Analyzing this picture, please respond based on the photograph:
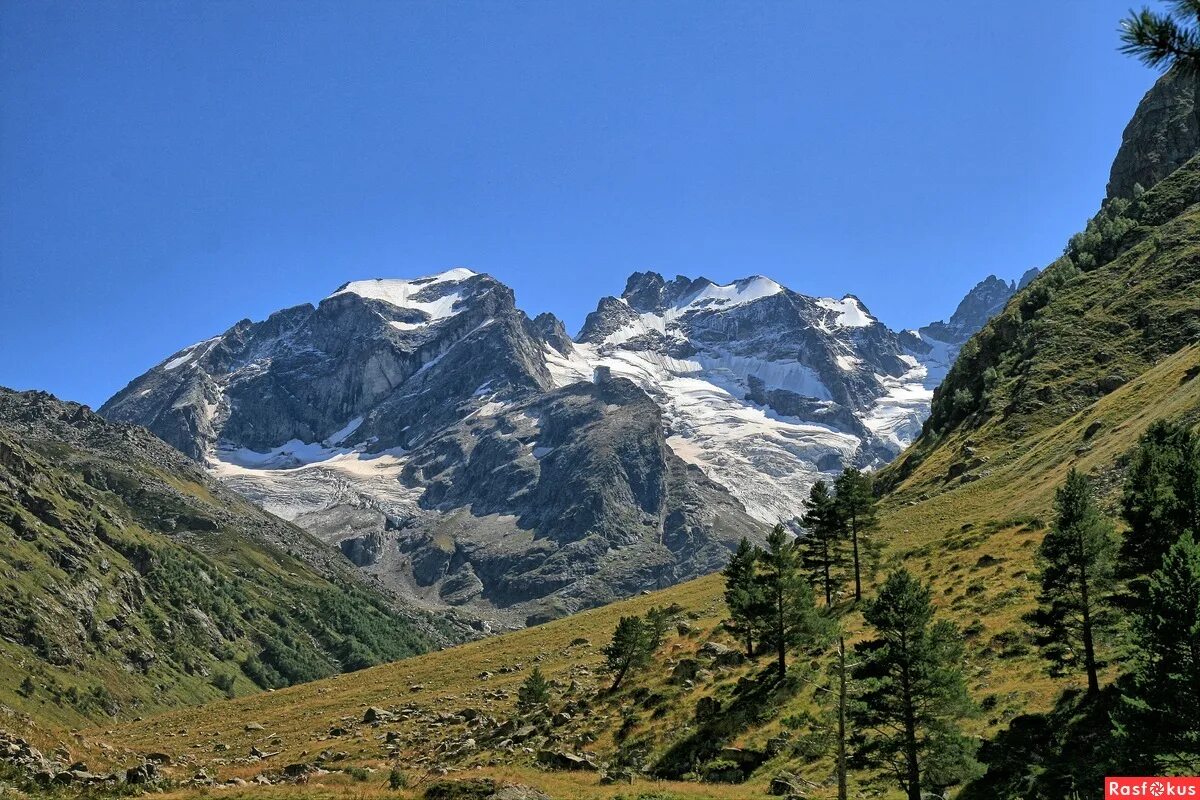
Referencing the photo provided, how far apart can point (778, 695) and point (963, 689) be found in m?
19.8

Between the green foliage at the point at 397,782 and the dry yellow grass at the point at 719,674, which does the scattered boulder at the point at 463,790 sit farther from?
the green foliage at the point at 397,782

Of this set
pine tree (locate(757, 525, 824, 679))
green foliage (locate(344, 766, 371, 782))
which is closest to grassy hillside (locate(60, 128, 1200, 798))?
green foliage (locate(344, 766, 371, 782))

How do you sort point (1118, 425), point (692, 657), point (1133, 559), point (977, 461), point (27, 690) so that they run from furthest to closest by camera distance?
point (27, 690) < point (977, 461) < point (1118, 425) < point (692, 657) < point (1133, 559)

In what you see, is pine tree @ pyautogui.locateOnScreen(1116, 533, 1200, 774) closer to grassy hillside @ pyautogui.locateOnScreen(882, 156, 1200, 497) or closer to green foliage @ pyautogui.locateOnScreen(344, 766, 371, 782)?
green foliage @ pyautogui.locateOnScreen(344, 766, 371, 782)

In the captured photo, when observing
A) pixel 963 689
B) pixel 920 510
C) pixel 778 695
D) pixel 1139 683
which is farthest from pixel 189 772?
pixel 920 510

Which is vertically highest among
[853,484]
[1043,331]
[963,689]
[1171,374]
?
[1043,331]

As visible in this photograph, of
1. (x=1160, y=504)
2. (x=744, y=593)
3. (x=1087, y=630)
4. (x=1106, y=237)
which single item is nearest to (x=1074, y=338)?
(x=1106, y=237)

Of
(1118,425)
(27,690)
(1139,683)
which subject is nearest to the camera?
(1139,683)

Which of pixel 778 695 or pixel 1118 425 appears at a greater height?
pixel 1118 425

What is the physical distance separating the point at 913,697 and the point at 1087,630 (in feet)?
33.3

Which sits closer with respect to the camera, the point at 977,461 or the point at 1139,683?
the point at 1139,683

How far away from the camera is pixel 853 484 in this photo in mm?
73875

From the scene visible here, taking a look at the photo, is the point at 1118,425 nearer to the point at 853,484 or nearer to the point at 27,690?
the point at 853,484

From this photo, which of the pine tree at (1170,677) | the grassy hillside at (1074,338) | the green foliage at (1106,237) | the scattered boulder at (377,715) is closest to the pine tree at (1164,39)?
the pine tree at (1170,677)
